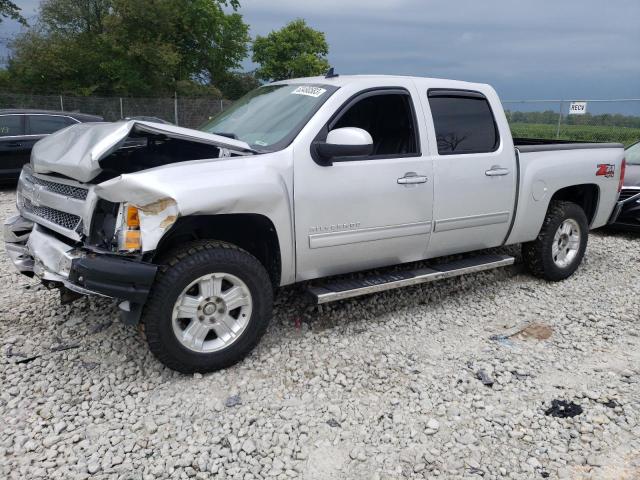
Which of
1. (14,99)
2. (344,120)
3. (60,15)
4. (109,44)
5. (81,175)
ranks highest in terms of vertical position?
(60,15)

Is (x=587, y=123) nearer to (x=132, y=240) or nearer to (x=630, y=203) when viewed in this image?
(x=630, y=203)

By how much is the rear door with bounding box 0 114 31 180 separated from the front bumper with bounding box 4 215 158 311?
23.6 ft

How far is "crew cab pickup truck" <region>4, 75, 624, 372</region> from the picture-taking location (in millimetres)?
3035

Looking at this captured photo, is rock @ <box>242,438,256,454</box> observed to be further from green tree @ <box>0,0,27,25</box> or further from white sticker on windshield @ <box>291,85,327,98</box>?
green tree @ <box>0,0,27,25</box>

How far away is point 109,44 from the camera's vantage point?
3147 centimetres

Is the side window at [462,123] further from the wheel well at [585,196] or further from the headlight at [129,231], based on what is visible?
the headlight at [129,231]

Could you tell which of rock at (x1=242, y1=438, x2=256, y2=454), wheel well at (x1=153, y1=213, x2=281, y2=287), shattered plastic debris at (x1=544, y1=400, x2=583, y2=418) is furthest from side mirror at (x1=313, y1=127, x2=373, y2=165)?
shattered plastic debris at (x1=544, y1=400, x2=583, y2=418)

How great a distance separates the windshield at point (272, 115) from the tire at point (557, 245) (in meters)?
2.69

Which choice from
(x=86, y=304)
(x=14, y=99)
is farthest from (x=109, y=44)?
(x=86, y=304)

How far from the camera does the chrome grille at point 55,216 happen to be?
10.9 ft

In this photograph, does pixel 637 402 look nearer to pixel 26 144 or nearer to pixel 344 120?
pixel 344 120

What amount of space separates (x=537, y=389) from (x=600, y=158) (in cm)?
307

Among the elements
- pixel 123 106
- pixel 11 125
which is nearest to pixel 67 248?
pixel 11 125

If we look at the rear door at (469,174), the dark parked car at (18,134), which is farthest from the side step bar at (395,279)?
the dark parked car at (18,134)
